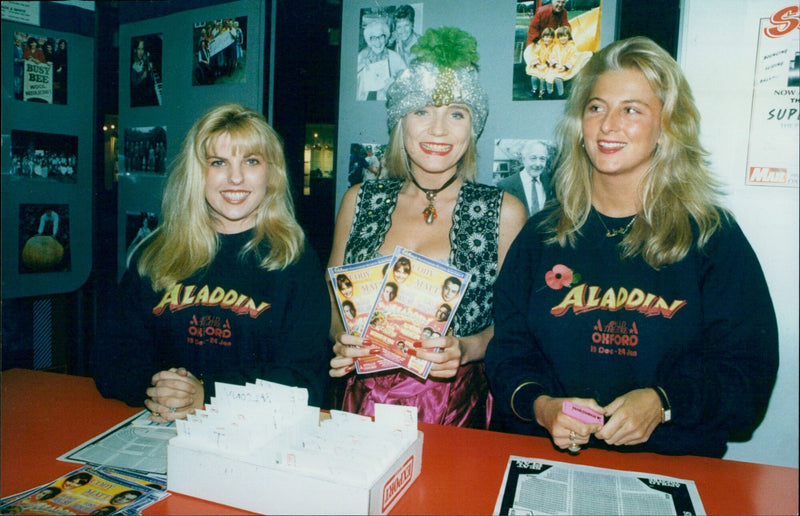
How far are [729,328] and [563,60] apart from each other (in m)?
1.16

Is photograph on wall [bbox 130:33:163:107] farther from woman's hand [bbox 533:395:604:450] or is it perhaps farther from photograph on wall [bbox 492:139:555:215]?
woman's hand [bbox 533:395:604:450]

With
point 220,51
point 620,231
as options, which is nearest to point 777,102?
point 620,231

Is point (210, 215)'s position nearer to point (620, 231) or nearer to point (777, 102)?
point (620, 231)

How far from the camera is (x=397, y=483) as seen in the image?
1251 millimetres

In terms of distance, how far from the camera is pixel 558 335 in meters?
1.74

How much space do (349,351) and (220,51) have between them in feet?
5.06

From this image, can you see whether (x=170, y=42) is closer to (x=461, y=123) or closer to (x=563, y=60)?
(x=461, y=123)

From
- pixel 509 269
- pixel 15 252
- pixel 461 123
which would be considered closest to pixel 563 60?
pixel 461 123

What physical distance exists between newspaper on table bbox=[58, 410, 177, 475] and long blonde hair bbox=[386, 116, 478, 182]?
130cm

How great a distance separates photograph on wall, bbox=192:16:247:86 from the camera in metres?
2.46

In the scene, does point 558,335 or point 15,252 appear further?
point 15,252

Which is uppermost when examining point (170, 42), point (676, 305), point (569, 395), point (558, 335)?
point (170, 42)

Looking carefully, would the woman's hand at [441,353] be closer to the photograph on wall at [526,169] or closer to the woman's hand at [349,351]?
the woman's hand at [349,351]

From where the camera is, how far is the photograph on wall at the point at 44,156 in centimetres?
225
